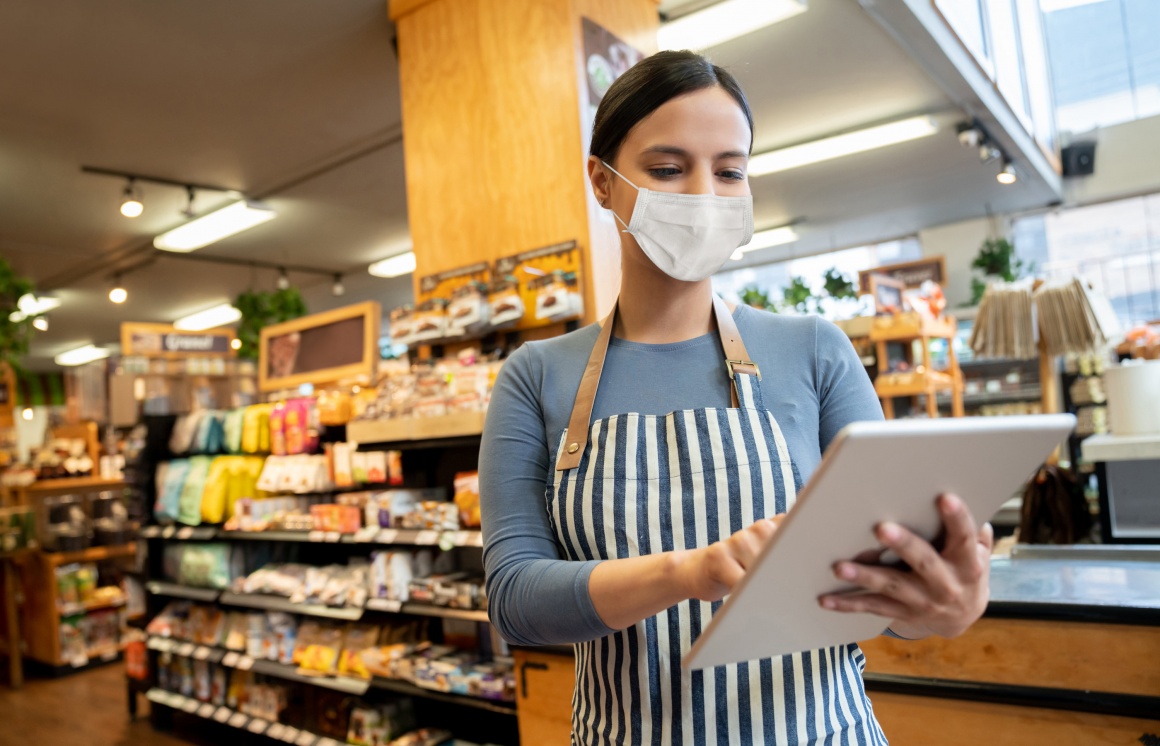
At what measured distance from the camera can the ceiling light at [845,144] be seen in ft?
23.5

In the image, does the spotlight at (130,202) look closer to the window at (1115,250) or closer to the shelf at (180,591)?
the shelf at (180,591)

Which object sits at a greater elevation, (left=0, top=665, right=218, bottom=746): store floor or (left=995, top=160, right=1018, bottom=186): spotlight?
(left=995, top=160, right=1018, bottom=186): spotlight

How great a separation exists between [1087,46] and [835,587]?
38.0ft

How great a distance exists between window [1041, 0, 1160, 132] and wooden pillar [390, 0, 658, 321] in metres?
7.70

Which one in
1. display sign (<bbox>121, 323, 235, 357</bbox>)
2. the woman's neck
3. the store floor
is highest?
display sign (<bbox>121, 323, 235, 357</bbox>)

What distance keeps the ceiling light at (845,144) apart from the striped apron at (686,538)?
22.2 feet

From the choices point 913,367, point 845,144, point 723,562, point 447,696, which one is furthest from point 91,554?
point 723,562

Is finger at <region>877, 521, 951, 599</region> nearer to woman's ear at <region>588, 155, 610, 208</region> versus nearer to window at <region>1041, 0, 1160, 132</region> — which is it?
woman's ear at <region>588, 155, 610, 208</region>

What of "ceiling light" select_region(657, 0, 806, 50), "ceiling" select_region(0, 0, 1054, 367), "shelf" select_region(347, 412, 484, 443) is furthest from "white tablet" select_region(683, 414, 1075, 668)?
"ceiling light" select_region(657, 0, 806, 50)

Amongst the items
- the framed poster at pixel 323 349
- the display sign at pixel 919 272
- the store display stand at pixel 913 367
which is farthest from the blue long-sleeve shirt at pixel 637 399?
the display sign at pixel 919 272

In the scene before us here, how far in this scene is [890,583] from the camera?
806mm

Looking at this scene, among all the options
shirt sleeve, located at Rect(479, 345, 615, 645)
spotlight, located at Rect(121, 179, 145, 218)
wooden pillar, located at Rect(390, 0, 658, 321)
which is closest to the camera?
shirt sleeve, located at Rect(479, 345, 615, 645)

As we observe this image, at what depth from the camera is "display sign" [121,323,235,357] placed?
568 centimetres

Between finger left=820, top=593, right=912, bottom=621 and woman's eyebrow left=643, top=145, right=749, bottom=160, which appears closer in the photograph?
finger left=820, top=593, right=912, bottom=621
